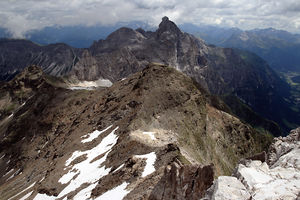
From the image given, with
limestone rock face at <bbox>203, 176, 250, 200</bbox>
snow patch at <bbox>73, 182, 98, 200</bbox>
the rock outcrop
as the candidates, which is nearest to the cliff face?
snow patch at <bbox>73, 182, 98, 200</bbox>

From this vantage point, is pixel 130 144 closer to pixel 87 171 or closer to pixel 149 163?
pixel 149 163

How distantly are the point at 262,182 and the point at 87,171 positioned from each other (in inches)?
1441

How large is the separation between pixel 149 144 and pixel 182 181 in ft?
69.6

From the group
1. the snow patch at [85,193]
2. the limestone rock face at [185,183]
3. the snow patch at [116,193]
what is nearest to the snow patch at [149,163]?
the snow patch at [116,193]

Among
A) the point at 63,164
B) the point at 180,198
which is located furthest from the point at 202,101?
the point at 180,198

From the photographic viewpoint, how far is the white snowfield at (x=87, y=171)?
131ft

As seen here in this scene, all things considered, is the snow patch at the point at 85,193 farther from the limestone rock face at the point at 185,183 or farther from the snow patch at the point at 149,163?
the limestone rock face at the point at 185,183

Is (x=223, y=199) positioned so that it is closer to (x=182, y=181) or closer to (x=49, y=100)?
(x=182, y=181)

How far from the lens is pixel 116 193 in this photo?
31.6 metres

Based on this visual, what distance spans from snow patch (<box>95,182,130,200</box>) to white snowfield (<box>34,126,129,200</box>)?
20 cm

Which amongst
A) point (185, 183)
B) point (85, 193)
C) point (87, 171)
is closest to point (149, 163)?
point (85, 193)

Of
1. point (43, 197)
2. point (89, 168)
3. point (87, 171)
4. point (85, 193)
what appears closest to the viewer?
point (85, 193)

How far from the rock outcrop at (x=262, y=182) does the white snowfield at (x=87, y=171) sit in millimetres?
19413

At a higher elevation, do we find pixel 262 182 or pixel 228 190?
pixel 228 190
